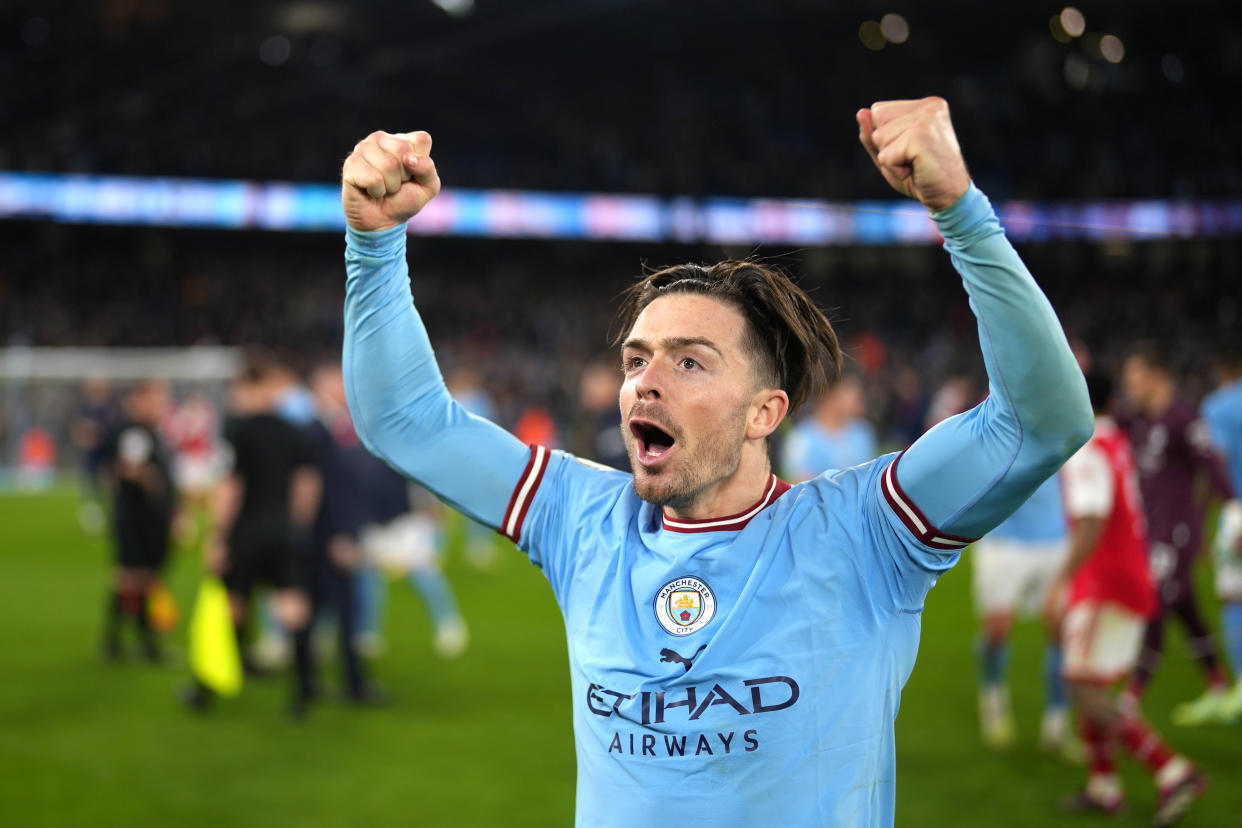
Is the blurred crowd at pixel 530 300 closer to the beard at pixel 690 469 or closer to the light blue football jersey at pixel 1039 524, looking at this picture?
the light blue football jersey at pixel 1039 524

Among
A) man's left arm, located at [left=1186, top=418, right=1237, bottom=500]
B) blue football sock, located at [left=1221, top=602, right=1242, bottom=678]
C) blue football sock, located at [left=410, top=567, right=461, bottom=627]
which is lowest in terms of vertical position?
blue football sock, located at [left=1221, top=602, right=1242, bottom=678]

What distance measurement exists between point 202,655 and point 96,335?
26.8 metres

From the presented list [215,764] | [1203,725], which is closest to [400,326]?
[215,764]

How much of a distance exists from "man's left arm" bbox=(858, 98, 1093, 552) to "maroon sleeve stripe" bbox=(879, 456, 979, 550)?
0.04m

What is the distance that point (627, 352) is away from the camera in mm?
2117

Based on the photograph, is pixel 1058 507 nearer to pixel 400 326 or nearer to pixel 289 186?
pixel 400 326

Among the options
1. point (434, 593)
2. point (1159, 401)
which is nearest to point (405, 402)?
point (1159, 401)

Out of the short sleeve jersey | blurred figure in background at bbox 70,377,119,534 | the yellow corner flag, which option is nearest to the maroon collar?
the short sleeve jersey

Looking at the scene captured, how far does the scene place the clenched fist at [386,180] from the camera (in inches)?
73.0

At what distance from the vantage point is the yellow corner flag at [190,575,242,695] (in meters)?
6.93

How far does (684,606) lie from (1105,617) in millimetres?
3909

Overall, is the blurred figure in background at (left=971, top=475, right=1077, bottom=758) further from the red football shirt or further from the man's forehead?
the man's forehead

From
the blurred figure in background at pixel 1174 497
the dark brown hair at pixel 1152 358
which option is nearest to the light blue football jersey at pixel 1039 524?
the blurred figure in background at pixel 1174 497

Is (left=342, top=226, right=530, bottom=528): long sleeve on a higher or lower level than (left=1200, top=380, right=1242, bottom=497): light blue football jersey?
higher
